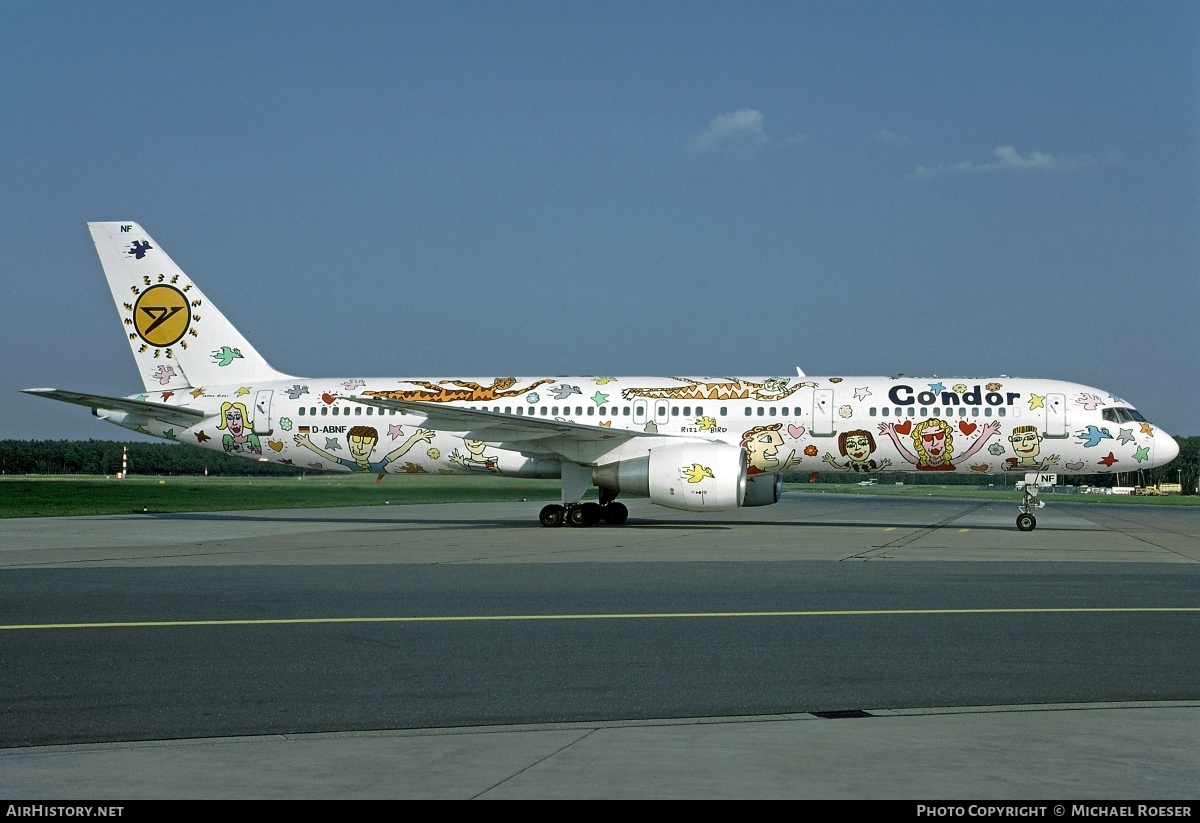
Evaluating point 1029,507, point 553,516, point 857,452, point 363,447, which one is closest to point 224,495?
point 363,447

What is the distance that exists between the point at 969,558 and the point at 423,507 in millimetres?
23883

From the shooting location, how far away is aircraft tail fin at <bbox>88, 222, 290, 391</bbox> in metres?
30.3

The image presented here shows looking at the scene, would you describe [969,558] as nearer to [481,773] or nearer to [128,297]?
[481,773]

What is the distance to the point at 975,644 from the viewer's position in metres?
9.23

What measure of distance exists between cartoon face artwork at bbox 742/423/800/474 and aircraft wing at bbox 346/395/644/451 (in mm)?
2562

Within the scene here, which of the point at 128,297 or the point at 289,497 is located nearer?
the point at 128,297

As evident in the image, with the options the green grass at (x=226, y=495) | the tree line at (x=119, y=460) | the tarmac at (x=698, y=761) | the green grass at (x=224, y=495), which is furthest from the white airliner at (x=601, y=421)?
the tree line at (x=119, y=460)

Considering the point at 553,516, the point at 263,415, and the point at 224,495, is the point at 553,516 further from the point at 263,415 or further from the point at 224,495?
the point at 224,495

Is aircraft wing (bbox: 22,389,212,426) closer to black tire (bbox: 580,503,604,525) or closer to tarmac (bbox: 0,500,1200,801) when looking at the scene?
black tire (bbox: 580,503,604,525)

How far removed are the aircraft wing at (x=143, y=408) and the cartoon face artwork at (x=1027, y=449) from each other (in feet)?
61.5

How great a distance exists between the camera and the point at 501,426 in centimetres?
2591

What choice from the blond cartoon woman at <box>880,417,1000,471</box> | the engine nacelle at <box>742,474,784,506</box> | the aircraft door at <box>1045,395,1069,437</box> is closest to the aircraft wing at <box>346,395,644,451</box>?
the engine nacelle at <box>742,474,784,506</box>

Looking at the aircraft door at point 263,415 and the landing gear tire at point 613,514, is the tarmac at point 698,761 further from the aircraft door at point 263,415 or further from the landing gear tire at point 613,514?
the aircraft door at point 263,415
